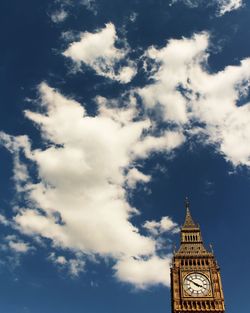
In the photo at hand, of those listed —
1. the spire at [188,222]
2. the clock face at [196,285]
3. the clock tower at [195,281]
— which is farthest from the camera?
the spire at [188,222]

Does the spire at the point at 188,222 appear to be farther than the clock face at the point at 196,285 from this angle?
Yes

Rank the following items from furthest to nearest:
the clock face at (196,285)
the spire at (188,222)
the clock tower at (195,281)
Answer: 1. the spire at (188,222)
2. the clock face at (196,285)
3. the clock tower at (195,281)

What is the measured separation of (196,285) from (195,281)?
102cm

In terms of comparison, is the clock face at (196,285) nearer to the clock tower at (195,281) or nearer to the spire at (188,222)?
the clock tower at (195,281)

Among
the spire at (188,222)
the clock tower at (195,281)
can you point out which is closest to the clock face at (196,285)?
the clock tower at (195,281)

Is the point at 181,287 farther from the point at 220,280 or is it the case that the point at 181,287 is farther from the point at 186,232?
the point at 186,232

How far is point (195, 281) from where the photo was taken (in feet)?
294

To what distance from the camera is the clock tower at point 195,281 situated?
85.6 metres

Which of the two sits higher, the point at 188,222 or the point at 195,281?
the point at 188,222

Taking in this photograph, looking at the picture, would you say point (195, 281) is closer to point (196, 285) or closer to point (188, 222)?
point (196, 285)

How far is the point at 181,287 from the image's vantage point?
8838cm

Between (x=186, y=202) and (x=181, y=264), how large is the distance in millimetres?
26760

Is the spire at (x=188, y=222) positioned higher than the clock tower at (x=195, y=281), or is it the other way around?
the spire at (x=188, y=222)

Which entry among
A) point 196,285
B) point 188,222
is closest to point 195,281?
point 196,285
